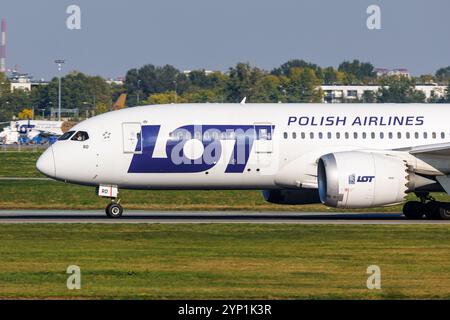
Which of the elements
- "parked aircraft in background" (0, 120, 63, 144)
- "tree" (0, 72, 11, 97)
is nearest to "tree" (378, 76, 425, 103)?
"parked aircraft in background" (0, 120, 63, 144)

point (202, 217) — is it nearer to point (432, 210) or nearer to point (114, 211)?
point (114, 211)

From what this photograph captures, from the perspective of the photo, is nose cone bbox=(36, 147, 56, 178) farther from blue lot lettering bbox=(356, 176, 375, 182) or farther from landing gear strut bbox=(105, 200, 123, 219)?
blue lot lettering bbox=(356, 176, 375, 182)

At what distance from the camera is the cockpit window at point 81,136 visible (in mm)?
38125

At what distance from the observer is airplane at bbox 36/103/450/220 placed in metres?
37.7

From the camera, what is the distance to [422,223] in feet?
121

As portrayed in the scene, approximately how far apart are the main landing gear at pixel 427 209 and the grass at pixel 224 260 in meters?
3.20

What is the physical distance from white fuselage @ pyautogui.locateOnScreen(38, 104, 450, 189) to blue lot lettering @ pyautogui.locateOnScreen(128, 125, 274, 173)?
0.03 metres

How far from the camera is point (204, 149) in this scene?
124ft

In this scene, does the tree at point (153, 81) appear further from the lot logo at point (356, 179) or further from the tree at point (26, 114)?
the lot logo at point (356, 179)

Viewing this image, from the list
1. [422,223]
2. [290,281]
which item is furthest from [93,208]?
[290,281]

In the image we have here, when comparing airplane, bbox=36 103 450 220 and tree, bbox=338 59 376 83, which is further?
tree, bbox=338 59 376 83

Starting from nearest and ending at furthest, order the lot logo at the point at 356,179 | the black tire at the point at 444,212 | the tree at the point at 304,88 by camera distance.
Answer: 1. the lot logo at the point at 356,179
2. the black tire at the point at 444,212
3. the tree at the point at 304,88

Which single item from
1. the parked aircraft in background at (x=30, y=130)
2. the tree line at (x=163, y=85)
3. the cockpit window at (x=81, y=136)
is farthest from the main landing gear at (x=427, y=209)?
the parked aircraft in background at (x=30, y=130)

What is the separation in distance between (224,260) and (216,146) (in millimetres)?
11264
